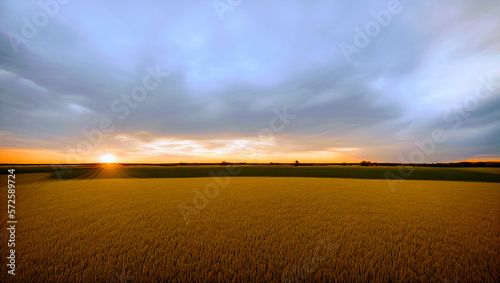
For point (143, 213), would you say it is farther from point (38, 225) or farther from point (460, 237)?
point (460, 237)

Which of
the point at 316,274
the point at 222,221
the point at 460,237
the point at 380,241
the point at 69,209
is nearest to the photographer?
the point at 316,274

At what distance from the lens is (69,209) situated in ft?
36.8

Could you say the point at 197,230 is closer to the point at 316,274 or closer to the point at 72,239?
the point at 72,239

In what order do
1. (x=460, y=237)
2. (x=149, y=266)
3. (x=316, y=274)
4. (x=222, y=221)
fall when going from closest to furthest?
(x=316, y=274) → (x=149, y=266) → (x=460, y=237) → (x=222, y=221)

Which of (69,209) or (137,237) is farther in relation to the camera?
(69,209)

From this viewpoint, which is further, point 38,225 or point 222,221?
point 222,221

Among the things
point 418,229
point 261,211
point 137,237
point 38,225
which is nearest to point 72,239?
point 137,237

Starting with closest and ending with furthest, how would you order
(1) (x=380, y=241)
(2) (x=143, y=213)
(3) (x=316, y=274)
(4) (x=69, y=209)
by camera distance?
(3) (x=316, y=274), (1) (x=380, y=241), (2) (x=143, y=213), (4) (x=69, y=209)

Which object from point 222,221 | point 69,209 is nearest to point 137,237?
point 222,221

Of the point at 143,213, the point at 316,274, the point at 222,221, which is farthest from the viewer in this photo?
the point at 143,213

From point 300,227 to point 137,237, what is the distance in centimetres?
665

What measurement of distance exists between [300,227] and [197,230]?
4.49 m

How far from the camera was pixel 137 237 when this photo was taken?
6.96 m

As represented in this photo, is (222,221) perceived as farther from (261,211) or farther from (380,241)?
(380,241)
